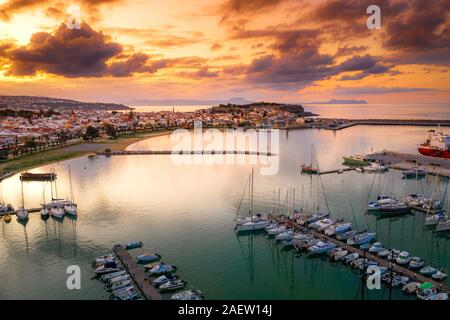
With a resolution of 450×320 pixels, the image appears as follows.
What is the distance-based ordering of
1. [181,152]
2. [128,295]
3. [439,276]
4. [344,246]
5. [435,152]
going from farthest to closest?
[181,152] → [435,152] → [344,246] → [439,276] → [128,295]

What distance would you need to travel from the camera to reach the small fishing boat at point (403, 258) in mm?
16453

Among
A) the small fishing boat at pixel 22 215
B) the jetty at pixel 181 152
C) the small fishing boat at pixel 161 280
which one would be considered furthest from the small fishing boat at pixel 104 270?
the jetty at pixel 181 152

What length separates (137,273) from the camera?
1559cm

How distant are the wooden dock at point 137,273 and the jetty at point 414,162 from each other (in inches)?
1193

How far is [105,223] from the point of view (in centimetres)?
2259

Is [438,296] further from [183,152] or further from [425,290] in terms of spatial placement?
[183,152]

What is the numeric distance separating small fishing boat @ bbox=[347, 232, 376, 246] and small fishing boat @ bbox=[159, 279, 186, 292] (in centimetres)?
886

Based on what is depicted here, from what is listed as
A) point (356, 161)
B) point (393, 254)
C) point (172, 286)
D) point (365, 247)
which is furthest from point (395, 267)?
point (356, 161)

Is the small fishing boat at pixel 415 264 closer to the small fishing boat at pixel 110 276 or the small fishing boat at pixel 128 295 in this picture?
the small fishing boat at pixel 128 295

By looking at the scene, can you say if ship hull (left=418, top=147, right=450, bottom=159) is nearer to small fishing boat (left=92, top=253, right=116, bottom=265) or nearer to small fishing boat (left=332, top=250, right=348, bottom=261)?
small fishing boat (left=332, top=250, right=348, bottom=261)

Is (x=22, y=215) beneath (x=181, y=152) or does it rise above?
beneath

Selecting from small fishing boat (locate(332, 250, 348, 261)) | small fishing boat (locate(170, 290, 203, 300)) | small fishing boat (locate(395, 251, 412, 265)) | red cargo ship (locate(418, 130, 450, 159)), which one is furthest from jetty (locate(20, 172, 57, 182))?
red cargo ship (locate(418, 130, 450, 159))

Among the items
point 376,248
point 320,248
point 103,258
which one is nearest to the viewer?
point 103,258

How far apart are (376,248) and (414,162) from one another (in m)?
27.3
